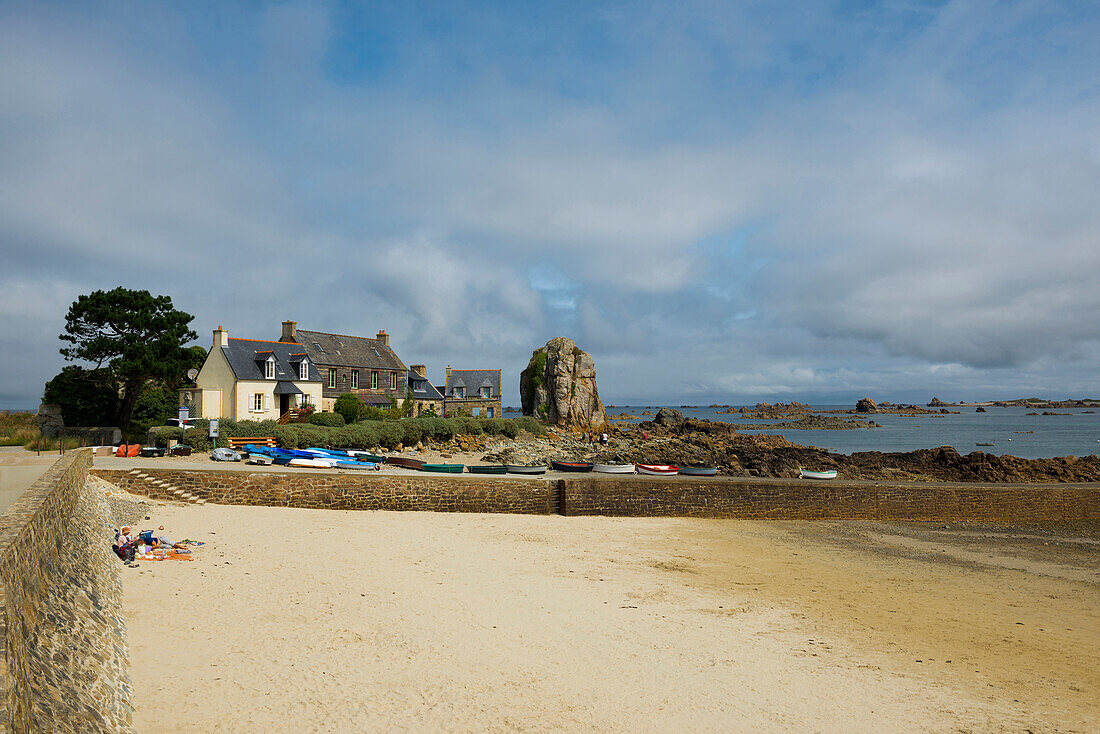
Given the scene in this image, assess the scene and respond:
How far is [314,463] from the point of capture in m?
25.2

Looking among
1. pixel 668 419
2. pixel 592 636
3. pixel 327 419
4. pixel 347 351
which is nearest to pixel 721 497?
pixel 592 636

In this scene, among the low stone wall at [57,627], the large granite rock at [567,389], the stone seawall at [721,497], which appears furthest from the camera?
the large granite rock at [567,389]

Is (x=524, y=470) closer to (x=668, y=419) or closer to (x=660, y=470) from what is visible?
(x=660, y=470)

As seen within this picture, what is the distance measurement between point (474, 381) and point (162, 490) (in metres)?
45.4

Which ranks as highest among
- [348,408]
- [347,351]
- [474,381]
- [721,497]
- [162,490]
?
[347,351]

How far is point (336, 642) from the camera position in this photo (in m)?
9.34

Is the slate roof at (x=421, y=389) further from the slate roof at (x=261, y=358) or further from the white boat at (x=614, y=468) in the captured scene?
the white boat at (x=614, y=468)

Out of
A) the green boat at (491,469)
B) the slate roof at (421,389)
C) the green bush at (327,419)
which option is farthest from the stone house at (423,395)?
the green boat at (491,469)

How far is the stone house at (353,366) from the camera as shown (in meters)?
45.1

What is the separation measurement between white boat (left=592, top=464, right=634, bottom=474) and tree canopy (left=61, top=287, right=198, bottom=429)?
24.3 m

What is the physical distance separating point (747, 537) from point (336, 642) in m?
13.4

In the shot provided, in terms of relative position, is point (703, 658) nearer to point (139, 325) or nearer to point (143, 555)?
point (143, 555)

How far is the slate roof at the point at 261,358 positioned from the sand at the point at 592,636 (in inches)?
863

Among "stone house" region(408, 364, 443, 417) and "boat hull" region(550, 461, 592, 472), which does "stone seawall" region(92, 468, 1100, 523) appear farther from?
"stone house" region(408, 364, 443, 417)
